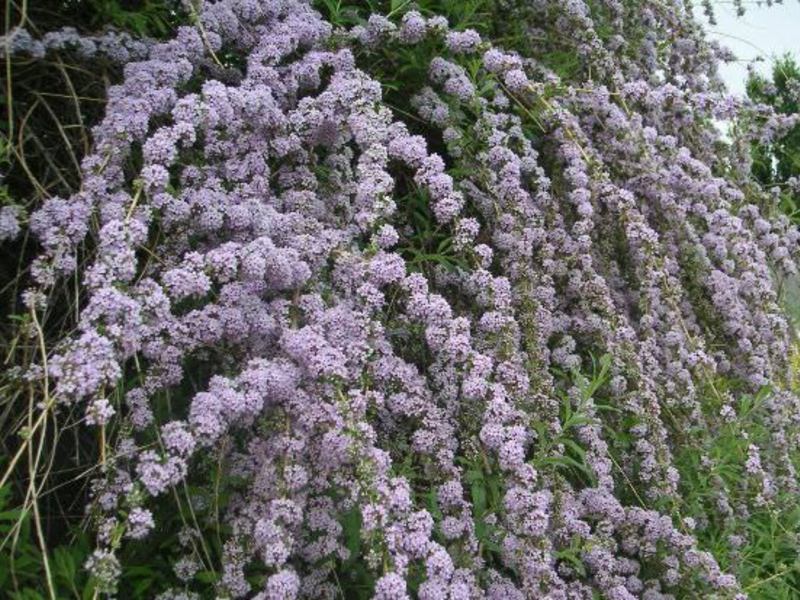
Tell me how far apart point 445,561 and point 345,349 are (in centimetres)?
47

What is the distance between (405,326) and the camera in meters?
2.07

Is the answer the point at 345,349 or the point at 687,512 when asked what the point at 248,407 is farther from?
the point at 687,512

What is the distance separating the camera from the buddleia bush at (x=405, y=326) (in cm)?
159

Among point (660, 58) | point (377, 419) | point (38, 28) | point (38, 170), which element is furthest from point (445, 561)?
point (660, 58)

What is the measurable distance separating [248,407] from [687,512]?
1438 millimetres

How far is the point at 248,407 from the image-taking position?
156 cm

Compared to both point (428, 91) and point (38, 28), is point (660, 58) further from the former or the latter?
point (38, 28)

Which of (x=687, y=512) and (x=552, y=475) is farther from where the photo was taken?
(x=687, y=512)

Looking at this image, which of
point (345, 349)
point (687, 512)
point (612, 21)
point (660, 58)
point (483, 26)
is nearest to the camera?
point (345, 349)

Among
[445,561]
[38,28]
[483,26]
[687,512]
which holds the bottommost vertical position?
[687,512]

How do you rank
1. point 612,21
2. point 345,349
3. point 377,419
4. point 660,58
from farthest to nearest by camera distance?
point 660,58 → point 612,21 → point 377,419 → point 345,349

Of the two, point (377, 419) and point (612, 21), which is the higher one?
point (612, 21)

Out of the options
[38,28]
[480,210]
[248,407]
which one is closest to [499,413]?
[248,407]

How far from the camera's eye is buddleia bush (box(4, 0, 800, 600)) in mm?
1594
